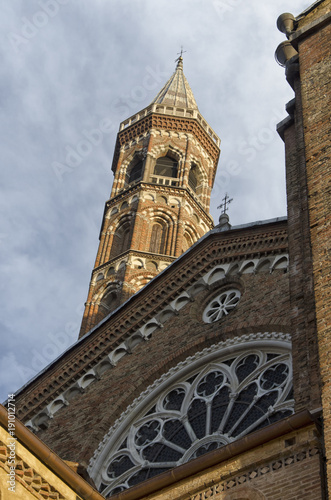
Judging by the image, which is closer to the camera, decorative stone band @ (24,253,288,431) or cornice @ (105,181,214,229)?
decorative stone band @ (24,253,288,431)

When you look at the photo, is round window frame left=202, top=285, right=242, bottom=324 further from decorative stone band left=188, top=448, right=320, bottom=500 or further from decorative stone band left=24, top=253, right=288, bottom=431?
decorative stone band left=188, top=448, right=320, bottom=500

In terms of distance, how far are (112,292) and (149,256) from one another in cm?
189

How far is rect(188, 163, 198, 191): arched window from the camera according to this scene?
112ft

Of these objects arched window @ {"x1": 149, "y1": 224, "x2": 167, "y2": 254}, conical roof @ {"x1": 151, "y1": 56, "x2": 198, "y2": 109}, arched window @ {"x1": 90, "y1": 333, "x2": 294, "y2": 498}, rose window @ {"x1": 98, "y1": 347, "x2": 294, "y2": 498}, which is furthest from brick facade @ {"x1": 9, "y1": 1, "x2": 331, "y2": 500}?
conical roof @ {"x1": 151, "y1": 56, "x2": 198, "y2": 109}

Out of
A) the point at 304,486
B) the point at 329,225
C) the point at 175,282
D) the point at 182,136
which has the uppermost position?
the point at 182,136

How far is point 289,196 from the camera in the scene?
39.4 feet

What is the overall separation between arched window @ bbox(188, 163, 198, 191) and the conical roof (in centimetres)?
404

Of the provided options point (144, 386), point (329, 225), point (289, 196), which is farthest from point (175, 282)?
point (329, 225)

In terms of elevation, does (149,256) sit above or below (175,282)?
above

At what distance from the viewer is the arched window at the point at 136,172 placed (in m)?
34.1

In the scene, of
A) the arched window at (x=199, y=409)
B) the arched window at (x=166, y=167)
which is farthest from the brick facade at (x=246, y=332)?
the arched window at (x=166, y=167)

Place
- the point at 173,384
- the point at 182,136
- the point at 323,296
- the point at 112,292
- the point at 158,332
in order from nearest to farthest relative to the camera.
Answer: the point at 323,296 < the point at 173,384 < the point at 158,332 < the point at 112,292 < the point at 182,136

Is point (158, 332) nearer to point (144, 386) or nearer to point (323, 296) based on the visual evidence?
point (144, 386)

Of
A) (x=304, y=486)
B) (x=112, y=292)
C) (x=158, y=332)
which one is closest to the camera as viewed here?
(x=304, y=486)
